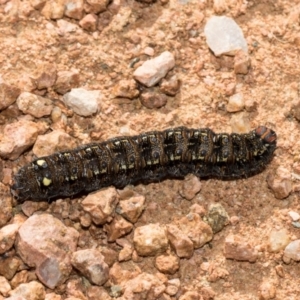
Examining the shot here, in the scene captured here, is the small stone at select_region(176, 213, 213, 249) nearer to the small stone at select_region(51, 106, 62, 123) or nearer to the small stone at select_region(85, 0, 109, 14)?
the small stone at select_region(51, 106, 62, 123)

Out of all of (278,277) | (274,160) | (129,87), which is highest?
(129,87)

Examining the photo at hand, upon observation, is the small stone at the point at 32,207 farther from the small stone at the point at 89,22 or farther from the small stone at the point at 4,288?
the small stone at the point at 89,22

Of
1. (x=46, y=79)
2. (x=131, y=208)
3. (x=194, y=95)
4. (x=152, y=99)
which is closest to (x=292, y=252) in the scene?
(x=131, y=208)

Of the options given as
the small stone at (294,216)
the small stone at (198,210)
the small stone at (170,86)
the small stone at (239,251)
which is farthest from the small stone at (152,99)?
the small stone at (294,216)

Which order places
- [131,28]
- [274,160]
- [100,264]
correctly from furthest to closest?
[131,28]
[274,160]
[100,264]

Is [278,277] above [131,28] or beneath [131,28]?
beneath

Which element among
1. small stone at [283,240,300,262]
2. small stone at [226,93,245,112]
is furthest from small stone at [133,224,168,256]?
small stone at [226,93,245,112]

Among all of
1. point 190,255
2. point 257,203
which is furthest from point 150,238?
point 257,203

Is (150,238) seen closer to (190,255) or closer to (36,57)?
(190,255)
